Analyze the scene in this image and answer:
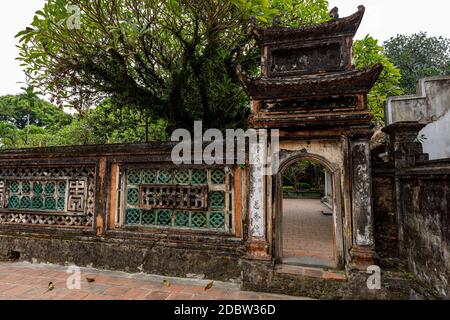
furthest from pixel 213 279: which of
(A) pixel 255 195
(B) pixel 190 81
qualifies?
(B) pixel 190 81

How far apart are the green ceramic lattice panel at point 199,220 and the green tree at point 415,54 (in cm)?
2217

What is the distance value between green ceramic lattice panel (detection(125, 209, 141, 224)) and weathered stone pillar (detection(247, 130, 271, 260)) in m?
2.45

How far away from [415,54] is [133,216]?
26587mm

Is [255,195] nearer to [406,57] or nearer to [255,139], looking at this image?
[255,139]

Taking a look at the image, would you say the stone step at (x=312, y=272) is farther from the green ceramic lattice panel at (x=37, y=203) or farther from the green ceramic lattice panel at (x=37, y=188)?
the green ceramic lattice panel at (x=37, y=188)

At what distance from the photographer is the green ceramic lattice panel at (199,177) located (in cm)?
512

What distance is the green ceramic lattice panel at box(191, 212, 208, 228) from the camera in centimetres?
504

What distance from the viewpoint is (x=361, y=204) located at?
414 cm

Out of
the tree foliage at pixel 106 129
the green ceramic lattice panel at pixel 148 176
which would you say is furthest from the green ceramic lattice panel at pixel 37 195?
the tree foliage at pixel 106 129

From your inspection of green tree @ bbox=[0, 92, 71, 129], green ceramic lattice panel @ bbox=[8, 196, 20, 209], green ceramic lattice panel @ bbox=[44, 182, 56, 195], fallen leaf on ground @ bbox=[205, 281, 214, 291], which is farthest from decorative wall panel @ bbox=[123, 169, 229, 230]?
green tree @ bbox=[0, 92, 71, 129]

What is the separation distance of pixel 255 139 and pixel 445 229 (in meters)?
2.97
